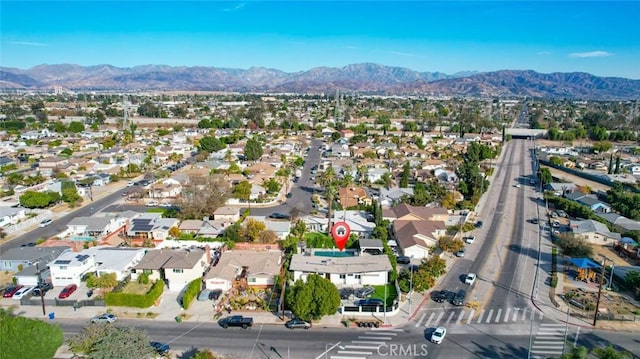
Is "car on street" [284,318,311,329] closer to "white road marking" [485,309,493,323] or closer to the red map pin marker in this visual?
the red map pin marker

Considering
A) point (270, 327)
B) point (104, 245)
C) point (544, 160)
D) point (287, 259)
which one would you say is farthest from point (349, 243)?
point (544, 160)

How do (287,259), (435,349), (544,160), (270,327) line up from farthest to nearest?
1. (544,160)
2. (287,259)
3. (270,327)
4. (435,349)

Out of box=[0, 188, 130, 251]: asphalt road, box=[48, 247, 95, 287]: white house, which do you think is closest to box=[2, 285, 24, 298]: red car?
box=[48, 247, 95, 287]: white house

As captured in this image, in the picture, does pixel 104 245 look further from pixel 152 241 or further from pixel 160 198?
pixel 160 198

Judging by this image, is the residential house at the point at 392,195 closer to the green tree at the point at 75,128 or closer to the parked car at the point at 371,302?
the parked car at the point at 371,302

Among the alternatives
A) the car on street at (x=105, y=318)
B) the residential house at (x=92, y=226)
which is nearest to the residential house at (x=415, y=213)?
the car on street at (x=105, y=318)

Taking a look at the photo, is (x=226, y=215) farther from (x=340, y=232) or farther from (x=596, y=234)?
(x=596, y=234)
